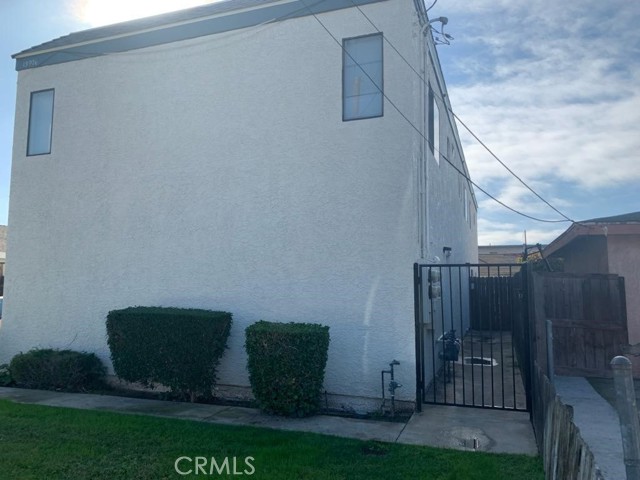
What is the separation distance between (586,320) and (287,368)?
18.4ft

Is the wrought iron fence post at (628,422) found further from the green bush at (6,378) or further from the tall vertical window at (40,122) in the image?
the tall vertical window at (40,122)

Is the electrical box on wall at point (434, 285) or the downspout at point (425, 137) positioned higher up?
the downspout at point (425, 137)

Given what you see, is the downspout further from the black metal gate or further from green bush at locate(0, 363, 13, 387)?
green bush at locate(0, 363, 13, 387)

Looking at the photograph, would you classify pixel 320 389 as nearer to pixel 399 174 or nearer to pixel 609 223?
pixel 399 174

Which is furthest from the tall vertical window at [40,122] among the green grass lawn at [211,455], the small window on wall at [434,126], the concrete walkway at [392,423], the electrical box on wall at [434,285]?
the electrical box on wall at [434,285]

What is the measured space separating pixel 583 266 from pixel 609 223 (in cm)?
334

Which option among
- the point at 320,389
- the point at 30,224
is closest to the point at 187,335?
the point at 320,389

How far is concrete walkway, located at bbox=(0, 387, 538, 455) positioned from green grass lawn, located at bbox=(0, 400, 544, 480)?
0.31 m

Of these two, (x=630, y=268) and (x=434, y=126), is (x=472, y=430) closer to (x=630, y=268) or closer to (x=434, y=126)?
(x=630, y=268)

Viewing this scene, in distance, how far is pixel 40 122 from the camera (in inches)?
395

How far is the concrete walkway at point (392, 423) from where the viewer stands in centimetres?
551

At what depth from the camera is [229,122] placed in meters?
8.30

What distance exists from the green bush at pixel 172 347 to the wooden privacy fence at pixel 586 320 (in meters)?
5.49

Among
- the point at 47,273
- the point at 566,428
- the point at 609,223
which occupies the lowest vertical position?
the point at 566,428
